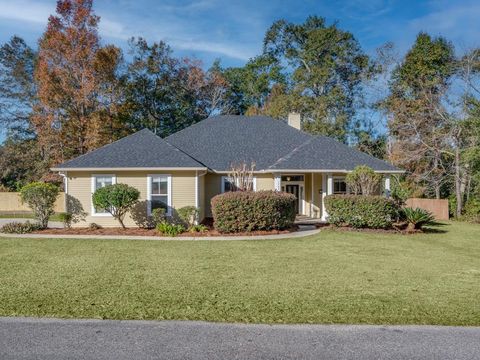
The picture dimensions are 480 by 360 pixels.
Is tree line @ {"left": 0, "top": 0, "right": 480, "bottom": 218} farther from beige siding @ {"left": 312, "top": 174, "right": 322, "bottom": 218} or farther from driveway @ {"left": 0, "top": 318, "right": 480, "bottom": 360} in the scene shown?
driveway @ {"left": 0, "top": 318, "right": 480, "bottom": 360}

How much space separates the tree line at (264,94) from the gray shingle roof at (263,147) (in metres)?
7.79

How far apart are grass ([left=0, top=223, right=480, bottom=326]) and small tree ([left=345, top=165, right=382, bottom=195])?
391cm

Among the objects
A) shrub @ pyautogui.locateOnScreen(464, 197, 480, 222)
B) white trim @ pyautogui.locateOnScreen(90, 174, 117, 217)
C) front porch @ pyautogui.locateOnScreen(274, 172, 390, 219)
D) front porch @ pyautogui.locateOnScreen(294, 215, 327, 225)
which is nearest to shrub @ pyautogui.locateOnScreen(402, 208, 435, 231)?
front porch @ pyautogui.locateOnScreen(274, 172, 390, 219)

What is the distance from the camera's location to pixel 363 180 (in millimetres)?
16703

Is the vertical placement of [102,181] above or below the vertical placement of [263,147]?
below

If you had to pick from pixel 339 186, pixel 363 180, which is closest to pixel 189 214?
pixel 363 180

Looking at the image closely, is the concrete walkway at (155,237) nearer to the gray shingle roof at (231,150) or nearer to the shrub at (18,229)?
the shrub at (18,229)

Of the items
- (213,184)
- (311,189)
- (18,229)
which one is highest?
(213,184)

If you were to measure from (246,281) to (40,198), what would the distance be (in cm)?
1183

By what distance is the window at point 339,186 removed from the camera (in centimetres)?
1959

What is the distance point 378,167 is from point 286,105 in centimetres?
1580

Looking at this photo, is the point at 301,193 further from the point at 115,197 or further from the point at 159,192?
the point at 115,197

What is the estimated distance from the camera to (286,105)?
111ft

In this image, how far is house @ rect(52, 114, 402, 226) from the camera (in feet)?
55.2
